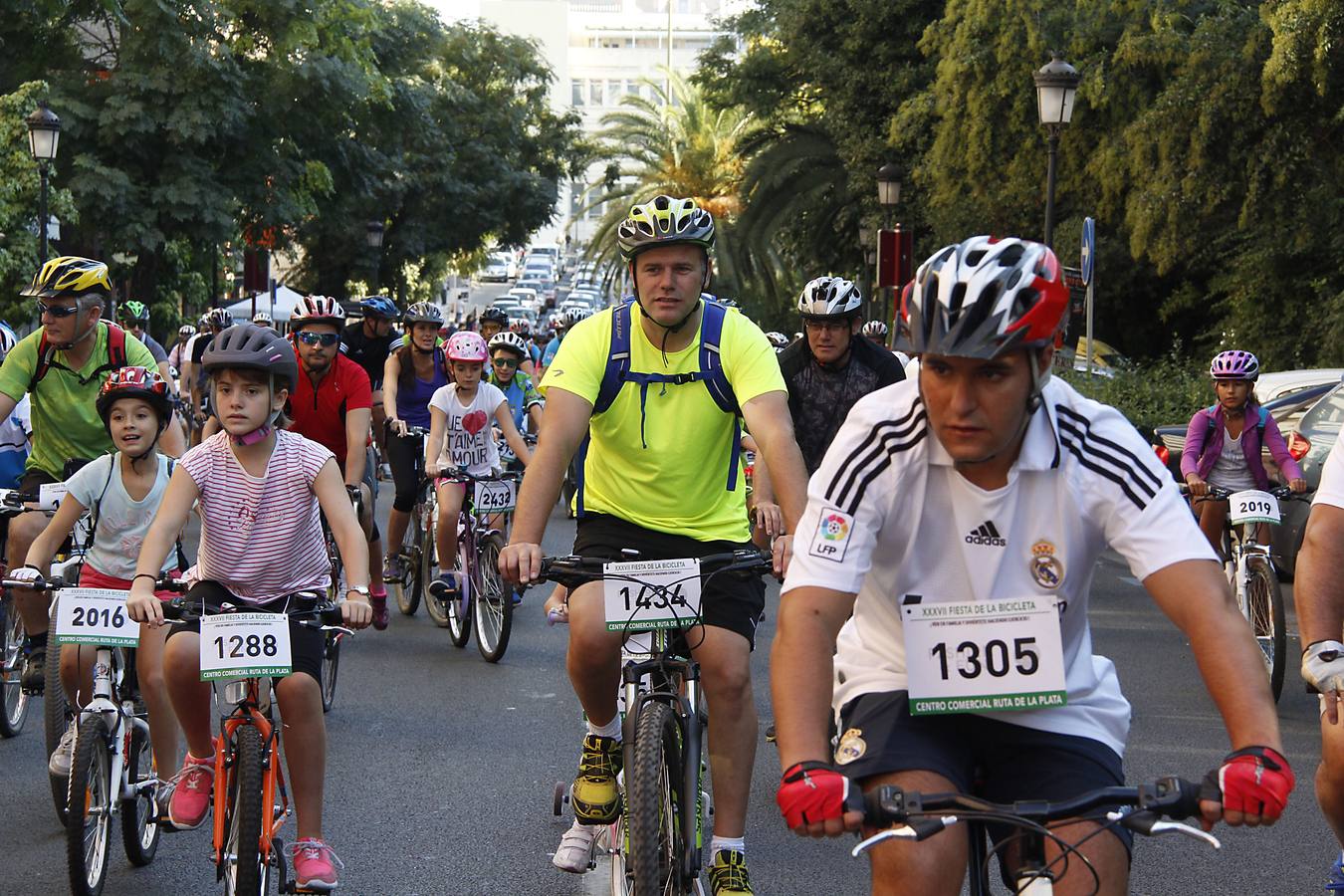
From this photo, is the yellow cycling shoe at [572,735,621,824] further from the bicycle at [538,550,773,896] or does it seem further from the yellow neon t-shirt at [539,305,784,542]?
the yellow neon t-shirt at [539,305,784,542]

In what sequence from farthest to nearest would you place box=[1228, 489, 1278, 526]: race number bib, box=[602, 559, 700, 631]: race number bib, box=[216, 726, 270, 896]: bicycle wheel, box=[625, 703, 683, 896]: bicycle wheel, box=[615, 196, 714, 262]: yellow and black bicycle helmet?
box=[1228, 489, 1278, 526]: race number bib, box=[615, 196, 714, 262]: yellow and black bicycle helmet, box=[602, 559, 700, 631]: race number bib, box=[216, 726, 270, 896]: bicycle wheel, box=[625, 703, 683, 896]: bicycle wheel

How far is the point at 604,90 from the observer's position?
513ft

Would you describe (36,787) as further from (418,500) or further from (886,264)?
(886,264)

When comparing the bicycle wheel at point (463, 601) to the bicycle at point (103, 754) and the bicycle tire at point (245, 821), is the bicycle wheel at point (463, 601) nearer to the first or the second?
the bicycle at point (103, 754)

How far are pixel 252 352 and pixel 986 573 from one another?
9.82ft

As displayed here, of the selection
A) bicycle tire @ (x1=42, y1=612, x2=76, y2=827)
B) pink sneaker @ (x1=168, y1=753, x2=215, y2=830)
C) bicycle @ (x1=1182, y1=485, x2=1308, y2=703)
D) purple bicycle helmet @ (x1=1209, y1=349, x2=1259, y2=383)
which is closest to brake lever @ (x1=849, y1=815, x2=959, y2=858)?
pink sneaker @ (x1=168, y1=753, x2=215, y2=830)

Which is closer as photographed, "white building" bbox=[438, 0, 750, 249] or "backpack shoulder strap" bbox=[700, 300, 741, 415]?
"backpack shoulder strap" bbox=[700, 300, 741, 415]

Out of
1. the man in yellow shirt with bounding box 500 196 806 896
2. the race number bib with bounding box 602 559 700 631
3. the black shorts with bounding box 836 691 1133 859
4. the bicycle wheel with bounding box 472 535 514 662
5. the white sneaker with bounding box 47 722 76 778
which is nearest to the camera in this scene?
the black shorts with bounding box 836 691 1133 859

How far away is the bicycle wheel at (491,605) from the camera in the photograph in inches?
420

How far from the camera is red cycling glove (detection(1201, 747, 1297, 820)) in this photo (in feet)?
10.3

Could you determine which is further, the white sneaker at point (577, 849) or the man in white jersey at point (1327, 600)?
the white sneaker at point (577, 849)

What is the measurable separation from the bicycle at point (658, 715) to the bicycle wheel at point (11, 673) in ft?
12.9

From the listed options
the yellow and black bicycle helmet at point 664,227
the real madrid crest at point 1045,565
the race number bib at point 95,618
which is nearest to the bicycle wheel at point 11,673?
the race number bib at point 95,618

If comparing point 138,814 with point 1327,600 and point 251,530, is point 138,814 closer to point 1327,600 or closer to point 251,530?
point 251,530
